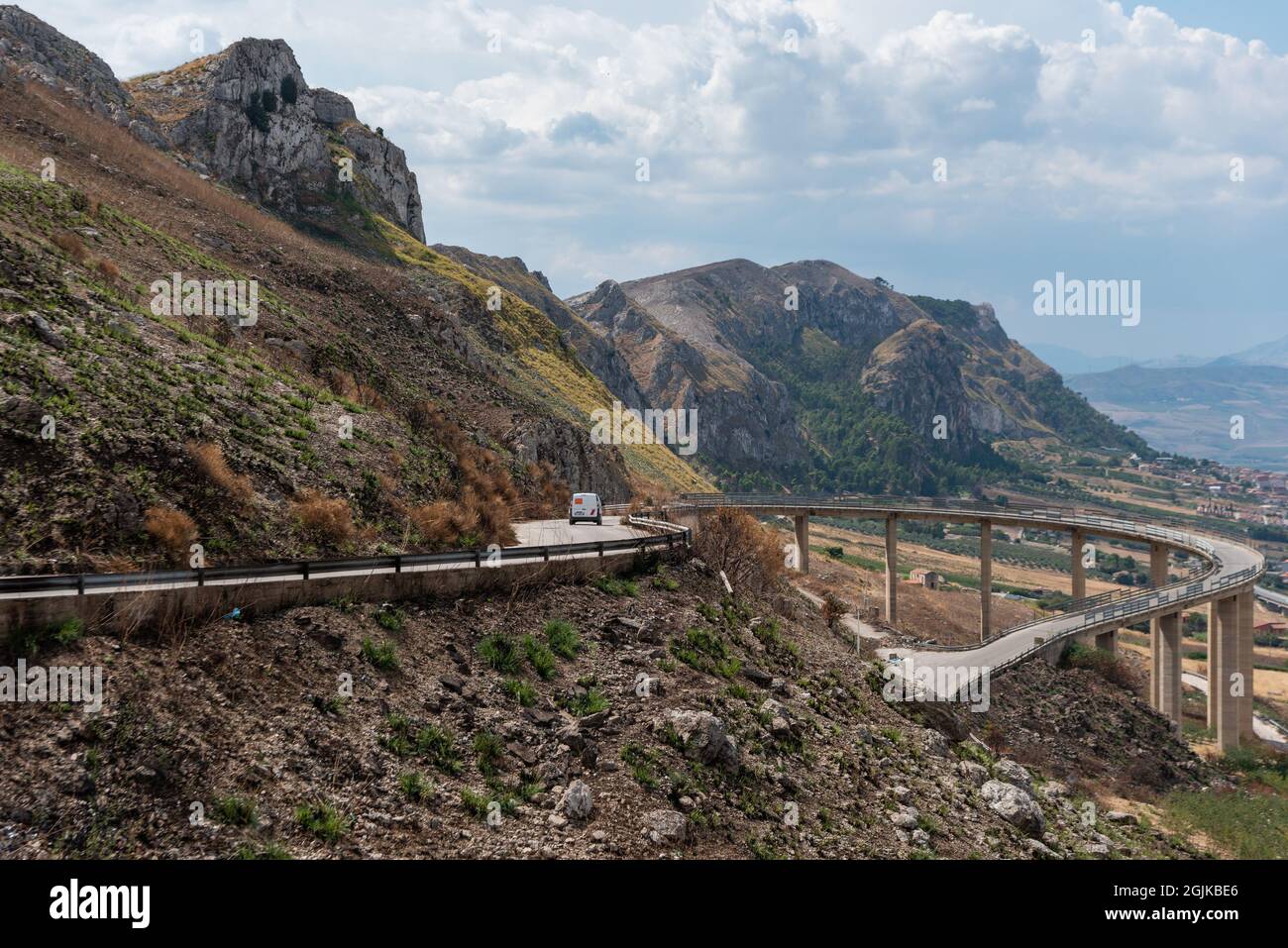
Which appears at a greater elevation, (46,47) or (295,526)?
(46,47)

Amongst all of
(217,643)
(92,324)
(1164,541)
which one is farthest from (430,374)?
(1164,541)

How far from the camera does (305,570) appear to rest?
1575 cm

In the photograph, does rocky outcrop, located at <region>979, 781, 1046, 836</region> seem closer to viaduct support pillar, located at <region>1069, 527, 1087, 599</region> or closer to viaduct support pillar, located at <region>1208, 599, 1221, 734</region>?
viaduct support pillar, located at <region>1208, 599, 1221, 734</region>

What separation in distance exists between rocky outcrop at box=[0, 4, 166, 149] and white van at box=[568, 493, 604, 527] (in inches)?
1832

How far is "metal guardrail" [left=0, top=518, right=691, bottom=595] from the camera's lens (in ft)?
40.0

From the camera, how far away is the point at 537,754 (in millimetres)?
14273

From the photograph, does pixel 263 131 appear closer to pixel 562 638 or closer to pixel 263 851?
pixel 562 638

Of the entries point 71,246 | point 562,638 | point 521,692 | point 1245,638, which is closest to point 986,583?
point 1245,638

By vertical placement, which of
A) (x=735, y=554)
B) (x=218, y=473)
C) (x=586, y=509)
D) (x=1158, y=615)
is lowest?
(x=1158, y=615)

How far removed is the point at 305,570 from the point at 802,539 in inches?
2082

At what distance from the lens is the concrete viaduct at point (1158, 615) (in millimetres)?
45969
